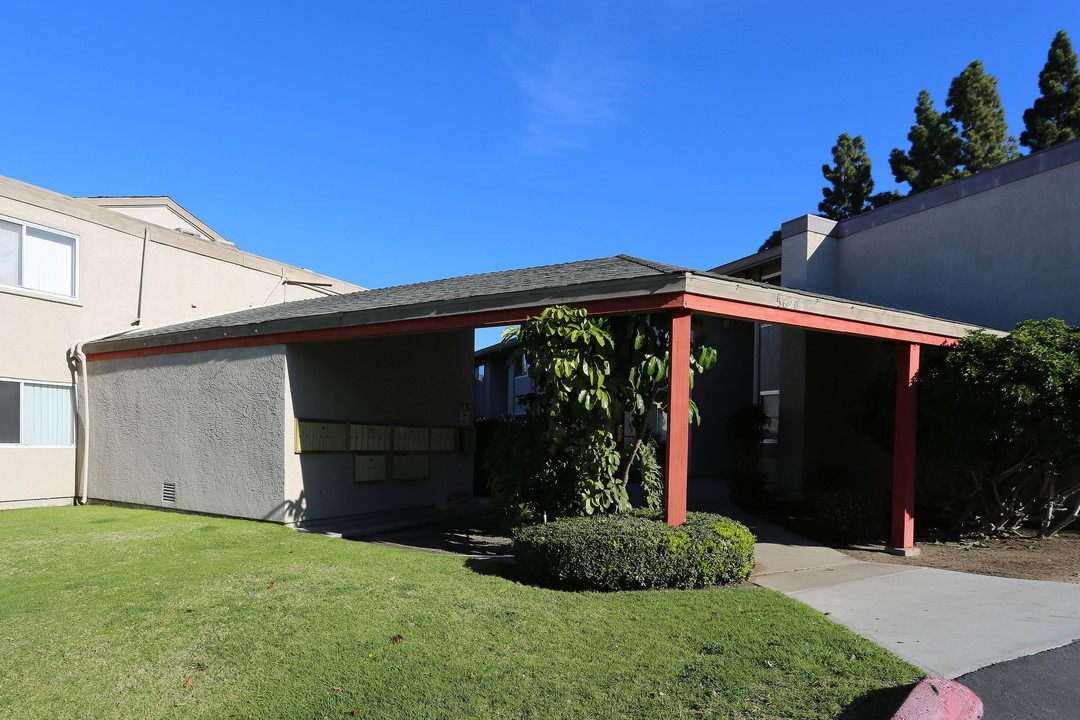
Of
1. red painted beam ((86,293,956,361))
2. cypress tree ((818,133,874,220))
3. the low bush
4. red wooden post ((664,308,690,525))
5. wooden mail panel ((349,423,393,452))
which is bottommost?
the low bush

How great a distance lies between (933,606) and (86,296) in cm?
1426

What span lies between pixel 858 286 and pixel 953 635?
37.0 ft

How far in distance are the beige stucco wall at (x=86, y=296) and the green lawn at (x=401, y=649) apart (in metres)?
5.98

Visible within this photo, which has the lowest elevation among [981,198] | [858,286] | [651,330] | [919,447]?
[919,447]

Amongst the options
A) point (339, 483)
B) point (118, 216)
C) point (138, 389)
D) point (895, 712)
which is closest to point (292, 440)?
point (339, 483)

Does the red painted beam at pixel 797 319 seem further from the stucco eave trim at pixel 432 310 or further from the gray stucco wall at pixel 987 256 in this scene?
the gray stucco wall at pixel 987 256

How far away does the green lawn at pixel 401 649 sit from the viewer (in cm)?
427

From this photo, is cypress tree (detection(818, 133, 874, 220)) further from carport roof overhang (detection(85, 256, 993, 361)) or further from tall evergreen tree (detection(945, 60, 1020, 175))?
carport roof overhang (detection(85, 256, 993, 361))

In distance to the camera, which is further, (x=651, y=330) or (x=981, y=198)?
(x=981, y=198)

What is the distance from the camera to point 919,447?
10.1m

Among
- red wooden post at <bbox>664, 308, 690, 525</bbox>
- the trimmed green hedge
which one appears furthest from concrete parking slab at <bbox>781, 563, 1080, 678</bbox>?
red wooden post at <bbox>664, 308, 690, 525</bbox>

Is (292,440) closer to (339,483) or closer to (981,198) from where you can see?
(339,483)

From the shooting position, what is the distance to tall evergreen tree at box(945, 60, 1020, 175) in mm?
26562

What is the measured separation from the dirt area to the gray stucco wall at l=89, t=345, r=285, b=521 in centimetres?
850
